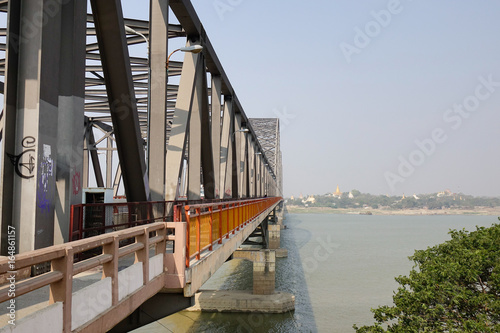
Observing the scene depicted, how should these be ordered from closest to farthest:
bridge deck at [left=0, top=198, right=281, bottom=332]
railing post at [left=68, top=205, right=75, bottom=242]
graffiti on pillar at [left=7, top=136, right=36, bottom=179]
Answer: bridge deck at [left=0, top=198, right=281, bottom=332] < graffiti on pillar at [left=7, top=136, right=36, bottom=179] < railing post at [left=68, top=205, right=75, bottom=242]

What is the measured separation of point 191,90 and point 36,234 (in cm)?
969

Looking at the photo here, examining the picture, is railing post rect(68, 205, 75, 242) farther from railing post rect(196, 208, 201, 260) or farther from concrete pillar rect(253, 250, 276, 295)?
concrete pillar rect(253, 250, 276, 295)

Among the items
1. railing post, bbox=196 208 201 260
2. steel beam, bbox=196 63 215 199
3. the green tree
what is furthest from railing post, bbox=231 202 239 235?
steel beam, bbox=196 63 215 199

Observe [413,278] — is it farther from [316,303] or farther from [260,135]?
[260,135]

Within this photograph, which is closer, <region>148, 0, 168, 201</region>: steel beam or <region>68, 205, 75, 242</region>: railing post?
<region>68, 205, 75, 242</region>: railing post

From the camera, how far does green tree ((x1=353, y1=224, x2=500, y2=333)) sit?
1136 cm

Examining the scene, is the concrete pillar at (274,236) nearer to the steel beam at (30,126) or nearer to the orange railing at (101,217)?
the orange railing at (101,217)

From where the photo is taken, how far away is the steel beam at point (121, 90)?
8.80m

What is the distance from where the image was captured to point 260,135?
13300 centimetres

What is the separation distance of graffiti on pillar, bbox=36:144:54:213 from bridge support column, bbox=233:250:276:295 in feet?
68.4

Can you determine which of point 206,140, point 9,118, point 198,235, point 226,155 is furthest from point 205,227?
point 226,155

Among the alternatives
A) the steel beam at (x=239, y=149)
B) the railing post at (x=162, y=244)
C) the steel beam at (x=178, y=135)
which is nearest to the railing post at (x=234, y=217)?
the steel beam at (x=178, y=135)

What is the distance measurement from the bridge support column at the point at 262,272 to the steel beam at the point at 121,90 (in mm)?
17271

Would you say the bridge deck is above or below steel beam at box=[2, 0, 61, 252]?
below
